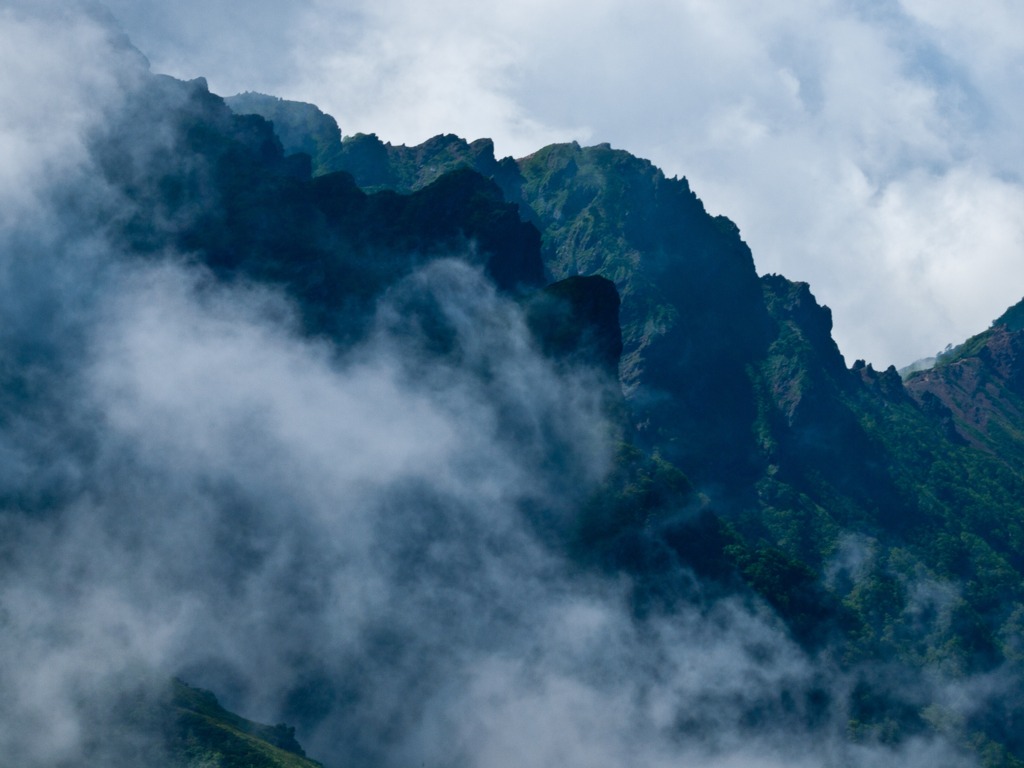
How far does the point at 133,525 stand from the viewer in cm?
18600

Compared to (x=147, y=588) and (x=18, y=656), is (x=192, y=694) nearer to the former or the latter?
(x=18, y=656)

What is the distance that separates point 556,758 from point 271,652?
4926 centimetres

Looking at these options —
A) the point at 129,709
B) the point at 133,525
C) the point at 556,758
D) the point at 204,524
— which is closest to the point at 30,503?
the point at 133,525

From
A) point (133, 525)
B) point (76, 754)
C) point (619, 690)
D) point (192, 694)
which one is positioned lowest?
point (76, 754)

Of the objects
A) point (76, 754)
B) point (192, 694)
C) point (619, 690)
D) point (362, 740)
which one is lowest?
point (76, 754)

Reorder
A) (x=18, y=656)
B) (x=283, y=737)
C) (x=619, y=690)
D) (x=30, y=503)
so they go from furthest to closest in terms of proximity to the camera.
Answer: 1. (x=619, y=690)
2. (x=30, y=503)
3. (x=283, y=737)
4. (x=18, y=656)

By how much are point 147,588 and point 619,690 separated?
80791 millimetres

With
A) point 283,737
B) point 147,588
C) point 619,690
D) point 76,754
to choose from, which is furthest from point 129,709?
point 619,690

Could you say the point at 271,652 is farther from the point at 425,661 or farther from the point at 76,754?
the point at 76,754

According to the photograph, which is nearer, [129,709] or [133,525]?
[129,709]

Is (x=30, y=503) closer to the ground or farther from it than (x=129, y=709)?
farther from it

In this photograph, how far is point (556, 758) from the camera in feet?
613

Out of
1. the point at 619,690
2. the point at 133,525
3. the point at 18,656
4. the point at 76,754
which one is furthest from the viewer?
the point at 619,690

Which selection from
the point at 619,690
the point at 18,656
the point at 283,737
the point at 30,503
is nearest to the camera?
the point at 18,656
